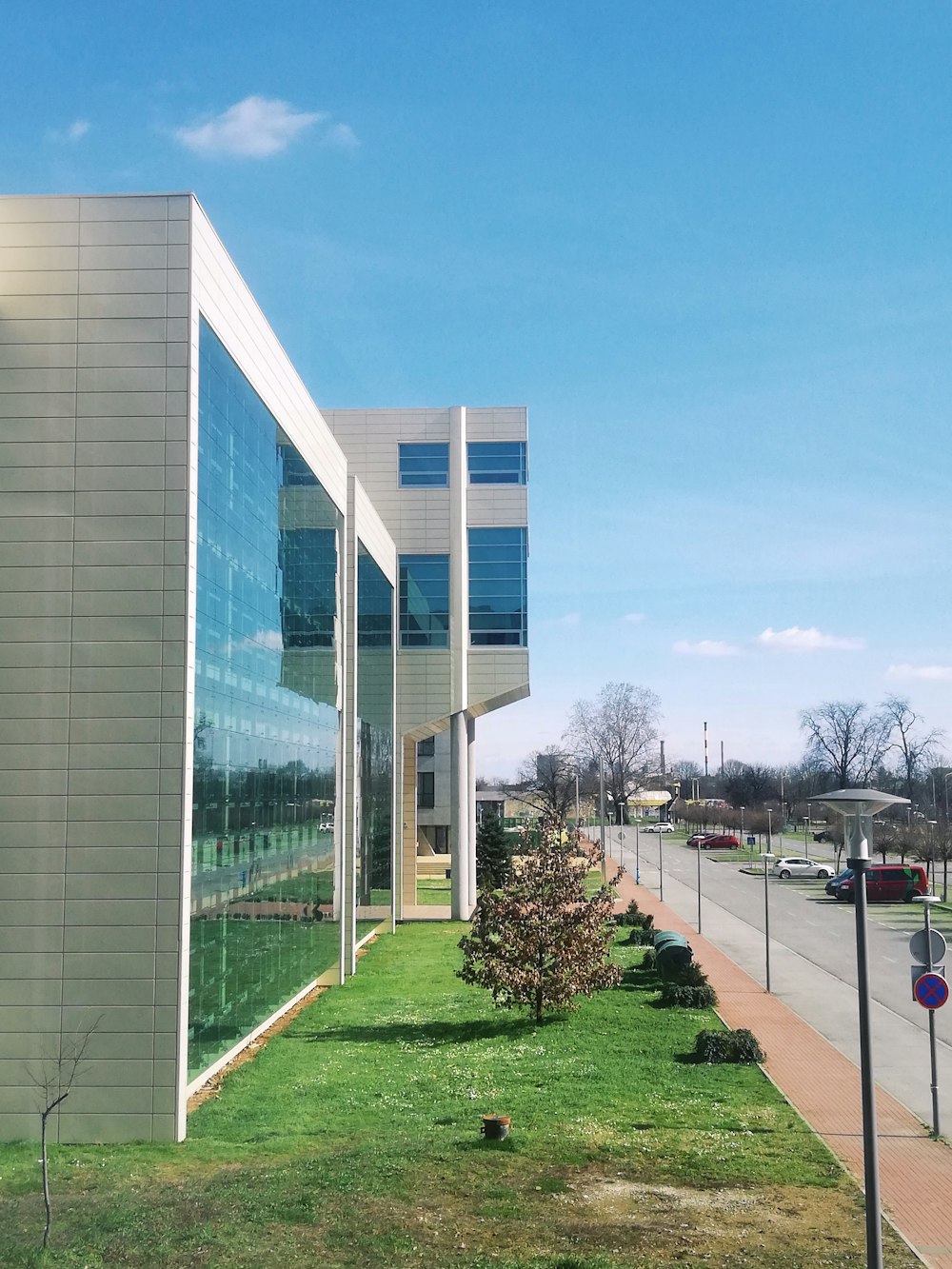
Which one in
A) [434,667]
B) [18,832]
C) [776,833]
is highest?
[434,667]

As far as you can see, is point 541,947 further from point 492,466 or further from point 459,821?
point 492,466

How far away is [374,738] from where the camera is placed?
3381cm

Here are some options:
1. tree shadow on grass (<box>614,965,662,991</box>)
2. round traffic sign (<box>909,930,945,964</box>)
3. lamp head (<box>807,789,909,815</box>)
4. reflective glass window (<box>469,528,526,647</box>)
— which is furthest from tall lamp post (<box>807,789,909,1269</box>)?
reflective glass window (<box>469,528,526,647</box>)

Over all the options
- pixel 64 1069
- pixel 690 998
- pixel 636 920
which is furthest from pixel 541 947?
pixel 636 920

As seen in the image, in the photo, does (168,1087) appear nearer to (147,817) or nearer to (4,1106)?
(4,1106)

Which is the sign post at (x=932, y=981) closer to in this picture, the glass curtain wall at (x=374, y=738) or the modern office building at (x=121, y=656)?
the modern office building at (x=121, y=656)

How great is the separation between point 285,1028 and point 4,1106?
317 inches

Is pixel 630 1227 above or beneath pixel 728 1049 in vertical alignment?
above

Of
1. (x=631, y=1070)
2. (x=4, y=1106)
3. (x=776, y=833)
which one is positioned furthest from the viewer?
(x=776, y=833)

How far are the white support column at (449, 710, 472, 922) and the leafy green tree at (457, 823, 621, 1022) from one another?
17874 millimetres

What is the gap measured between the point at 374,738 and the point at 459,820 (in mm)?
7729

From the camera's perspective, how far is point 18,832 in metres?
14.0

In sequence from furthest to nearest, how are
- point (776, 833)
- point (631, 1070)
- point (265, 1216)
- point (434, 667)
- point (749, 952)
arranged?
point (776, 833)
point (434, 667)
point (749, 952)
point (631, 1070)
point (265, 1216)

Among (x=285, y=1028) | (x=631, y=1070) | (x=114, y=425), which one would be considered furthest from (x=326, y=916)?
(x=114, y=425)
